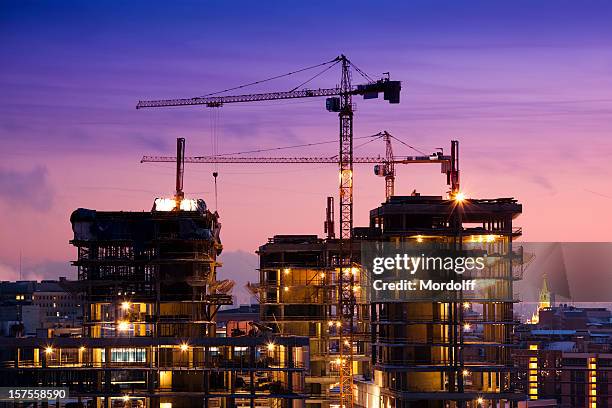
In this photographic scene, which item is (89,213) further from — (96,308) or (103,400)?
(103,400)

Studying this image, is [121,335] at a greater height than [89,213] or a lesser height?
lesser

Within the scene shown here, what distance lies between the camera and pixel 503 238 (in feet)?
576

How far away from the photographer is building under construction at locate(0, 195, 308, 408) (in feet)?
526

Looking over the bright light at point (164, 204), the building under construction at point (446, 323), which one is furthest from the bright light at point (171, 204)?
the building under construction at point (446, 323)

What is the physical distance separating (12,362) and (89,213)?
3123cm

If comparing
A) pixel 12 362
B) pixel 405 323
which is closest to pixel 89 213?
pixel 12 362

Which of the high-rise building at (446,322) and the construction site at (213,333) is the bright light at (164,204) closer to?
the construction site at (213,333)

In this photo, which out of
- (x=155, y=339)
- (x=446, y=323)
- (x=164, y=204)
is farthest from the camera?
(x=164, y=204)

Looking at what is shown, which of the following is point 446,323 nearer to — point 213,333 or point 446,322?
point 446,322

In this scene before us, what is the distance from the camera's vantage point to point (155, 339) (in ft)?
539

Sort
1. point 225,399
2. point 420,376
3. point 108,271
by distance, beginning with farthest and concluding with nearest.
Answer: point 108,271 < point 420,376 < point 225,399

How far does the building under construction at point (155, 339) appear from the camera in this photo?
160375mm

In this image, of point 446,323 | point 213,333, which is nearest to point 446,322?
point 446,323

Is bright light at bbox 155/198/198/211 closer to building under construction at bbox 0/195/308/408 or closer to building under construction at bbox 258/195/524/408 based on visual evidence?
building under construction at bbox 0/195/308/408
